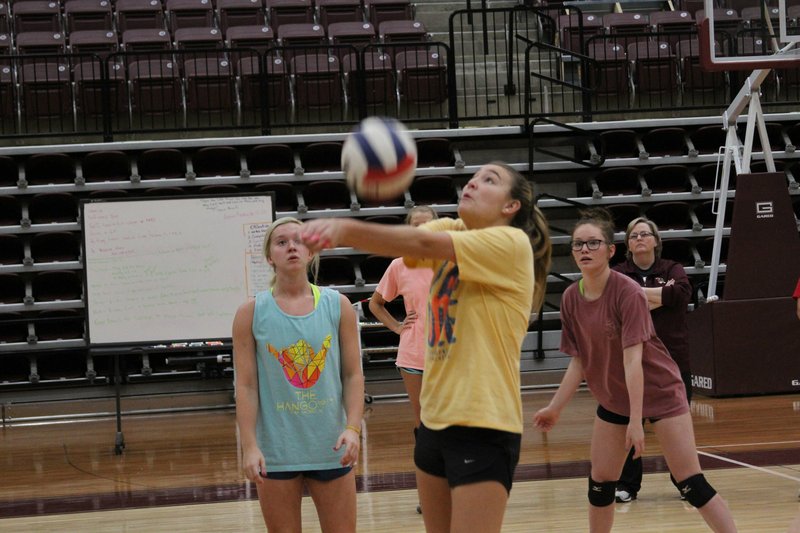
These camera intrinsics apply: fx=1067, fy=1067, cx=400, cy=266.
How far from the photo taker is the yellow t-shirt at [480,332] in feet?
9.80

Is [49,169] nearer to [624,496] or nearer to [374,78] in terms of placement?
[374,78]

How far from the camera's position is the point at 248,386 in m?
3.64

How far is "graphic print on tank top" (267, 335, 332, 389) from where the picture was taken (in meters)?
3.65

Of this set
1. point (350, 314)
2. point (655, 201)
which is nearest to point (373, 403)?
point (655, 201)

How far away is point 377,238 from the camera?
2676mm

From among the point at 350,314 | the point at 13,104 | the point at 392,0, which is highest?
the point at 392,0

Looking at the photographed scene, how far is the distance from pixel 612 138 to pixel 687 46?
6.18ft

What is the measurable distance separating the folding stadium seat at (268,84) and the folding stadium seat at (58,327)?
3.56m

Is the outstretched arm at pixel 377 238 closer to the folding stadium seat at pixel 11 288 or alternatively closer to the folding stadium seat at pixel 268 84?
the folding stadium seat at pixel 11 288

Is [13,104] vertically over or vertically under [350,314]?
over

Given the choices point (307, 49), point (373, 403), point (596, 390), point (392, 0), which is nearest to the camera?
point (596, 390)

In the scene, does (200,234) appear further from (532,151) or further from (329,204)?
(532,151)

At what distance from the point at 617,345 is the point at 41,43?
1169 cm

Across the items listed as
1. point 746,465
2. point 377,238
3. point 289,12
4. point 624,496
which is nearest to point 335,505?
point 377,238
